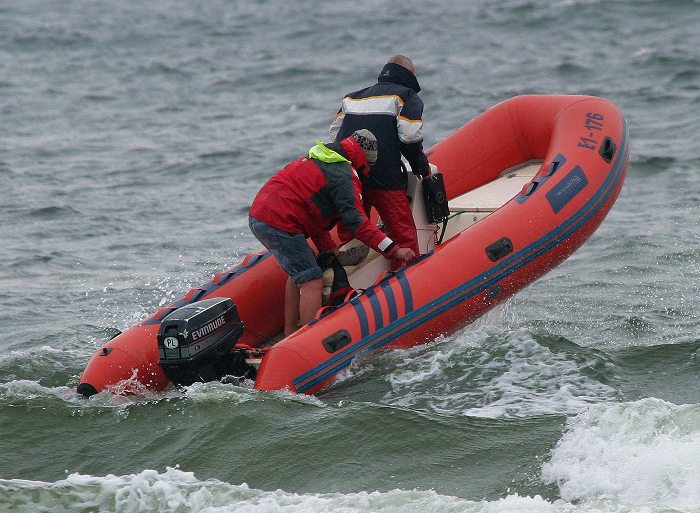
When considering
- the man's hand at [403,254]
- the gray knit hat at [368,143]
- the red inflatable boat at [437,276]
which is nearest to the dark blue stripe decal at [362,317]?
the red inflatable boat at [437,276]

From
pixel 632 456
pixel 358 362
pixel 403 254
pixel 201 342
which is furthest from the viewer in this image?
pixel 403 254

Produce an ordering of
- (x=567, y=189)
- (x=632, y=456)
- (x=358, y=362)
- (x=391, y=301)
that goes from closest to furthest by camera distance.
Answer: (x=632, y=456)
(x=358, y=362)
(x=391, y=301)
(x=567, y=189)

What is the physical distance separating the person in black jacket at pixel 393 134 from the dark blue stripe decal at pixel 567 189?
73 centimetres

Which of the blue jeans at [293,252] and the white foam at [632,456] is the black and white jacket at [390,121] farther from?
the white foam at [632,456]

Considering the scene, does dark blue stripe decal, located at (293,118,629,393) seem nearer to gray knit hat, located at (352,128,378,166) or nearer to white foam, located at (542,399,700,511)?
gray knit hat, located at (352,128,378,166)

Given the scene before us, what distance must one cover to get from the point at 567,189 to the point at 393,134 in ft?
3.47

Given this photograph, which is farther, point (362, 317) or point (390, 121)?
point (390, 121)

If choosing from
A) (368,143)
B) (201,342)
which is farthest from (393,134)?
(201,342)

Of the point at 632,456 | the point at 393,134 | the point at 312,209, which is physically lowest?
the point at 632,456

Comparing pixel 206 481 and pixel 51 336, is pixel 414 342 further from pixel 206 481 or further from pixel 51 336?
pixel 51 336

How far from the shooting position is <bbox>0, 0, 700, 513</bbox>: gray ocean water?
5113mm

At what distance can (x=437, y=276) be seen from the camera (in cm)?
634

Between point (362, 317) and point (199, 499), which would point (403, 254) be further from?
point (199, 499)

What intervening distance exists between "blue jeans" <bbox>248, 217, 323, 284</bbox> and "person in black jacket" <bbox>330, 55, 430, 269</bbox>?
2.05 feet
